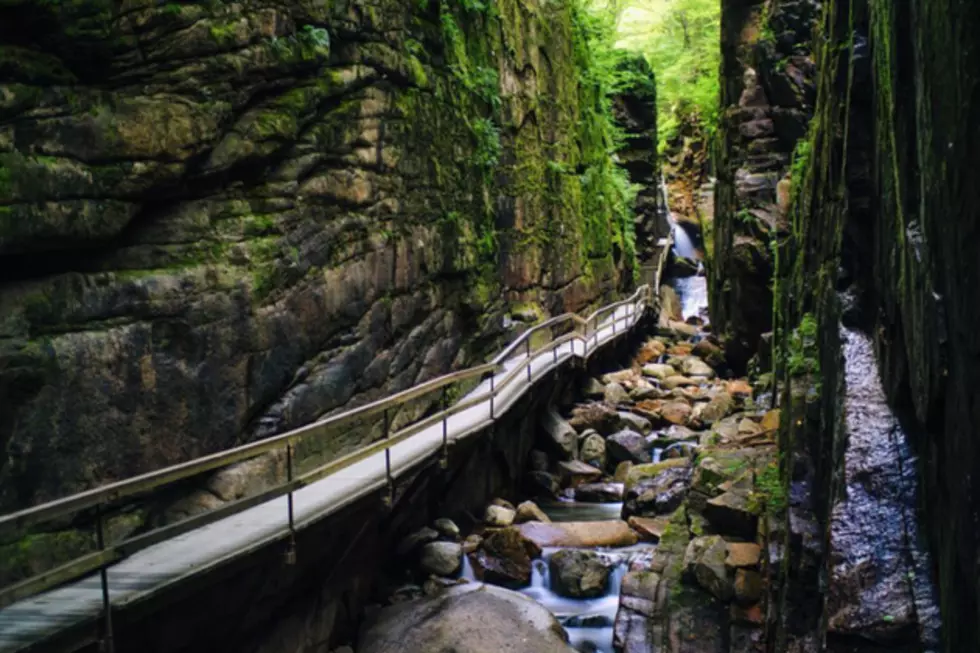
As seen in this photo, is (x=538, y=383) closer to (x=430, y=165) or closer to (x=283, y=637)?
(x=430, y=165)

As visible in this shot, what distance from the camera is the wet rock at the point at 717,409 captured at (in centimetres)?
1595

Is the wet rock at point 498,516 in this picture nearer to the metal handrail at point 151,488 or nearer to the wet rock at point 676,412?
the metal handrail at point 151,488

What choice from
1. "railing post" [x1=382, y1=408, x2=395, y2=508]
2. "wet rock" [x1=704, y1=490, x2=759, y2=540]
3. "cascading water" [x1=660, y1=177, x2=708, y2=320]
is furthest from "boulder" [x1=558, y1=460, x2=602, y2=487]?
"cascading water" [x1=660, y1=177, x2=708, y2=320]

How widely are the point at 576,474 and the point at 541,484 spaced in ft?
2.70

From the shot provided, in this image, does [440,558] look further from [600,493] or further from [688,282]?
[688,282]

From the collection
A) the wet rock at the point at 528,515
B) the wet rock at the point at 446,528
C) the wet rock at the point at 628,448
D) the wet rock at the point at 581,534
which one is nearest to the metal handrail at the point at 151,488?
the wet rock at the point at 446,528

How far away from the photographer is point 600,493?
12.7 m

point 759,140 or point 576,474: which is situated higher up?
point 759,140

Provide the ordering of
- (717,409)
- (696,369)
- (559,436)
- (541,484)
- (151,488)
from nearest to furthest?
(151,488) < (541,484) < (559,436) < (717,409) < (696,369)

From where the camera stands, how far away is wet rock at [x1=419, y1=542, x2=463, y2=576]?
30.3ft

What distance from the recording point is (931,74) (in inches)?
135

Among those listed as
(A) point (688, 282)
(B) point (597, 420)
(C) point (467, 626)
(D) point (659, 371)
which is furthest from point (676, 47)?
(C) point (467, 626)

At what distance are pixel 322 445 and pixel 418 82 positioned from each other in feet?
18.6

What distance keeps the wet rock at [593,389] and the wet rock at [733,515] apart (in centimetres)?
879
